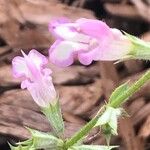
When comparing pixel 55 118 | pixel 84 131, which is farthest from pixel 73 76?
pixel 84 131

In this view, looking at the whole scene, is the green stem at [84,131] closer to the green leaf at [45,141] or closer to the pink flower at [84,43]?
the green leaf at [45,141]

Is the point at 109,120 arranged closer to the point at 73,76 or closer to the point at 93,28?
the point at 93,28

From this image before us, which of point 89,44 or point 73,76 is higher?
point 89,44

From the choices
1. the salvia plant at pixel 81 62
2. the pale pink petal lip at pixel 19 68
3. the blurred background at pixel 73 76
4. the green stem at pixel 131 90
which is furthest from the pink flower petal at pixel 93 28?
the blurred background at pixel 73 76

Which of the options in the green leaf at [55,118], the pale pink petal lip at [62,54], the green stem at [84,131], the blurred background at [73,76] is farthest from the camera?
the blurred background at [73,76]

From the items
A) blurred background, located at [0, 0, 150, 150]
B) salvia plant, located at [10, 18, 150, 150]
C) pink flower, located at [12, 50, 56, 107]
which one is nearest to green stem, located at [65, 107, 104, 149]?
salvia plant, located at [10, 18, 150, 150]

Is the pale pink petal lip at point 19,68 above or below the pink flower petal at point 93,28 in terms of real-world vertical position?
Result: below
